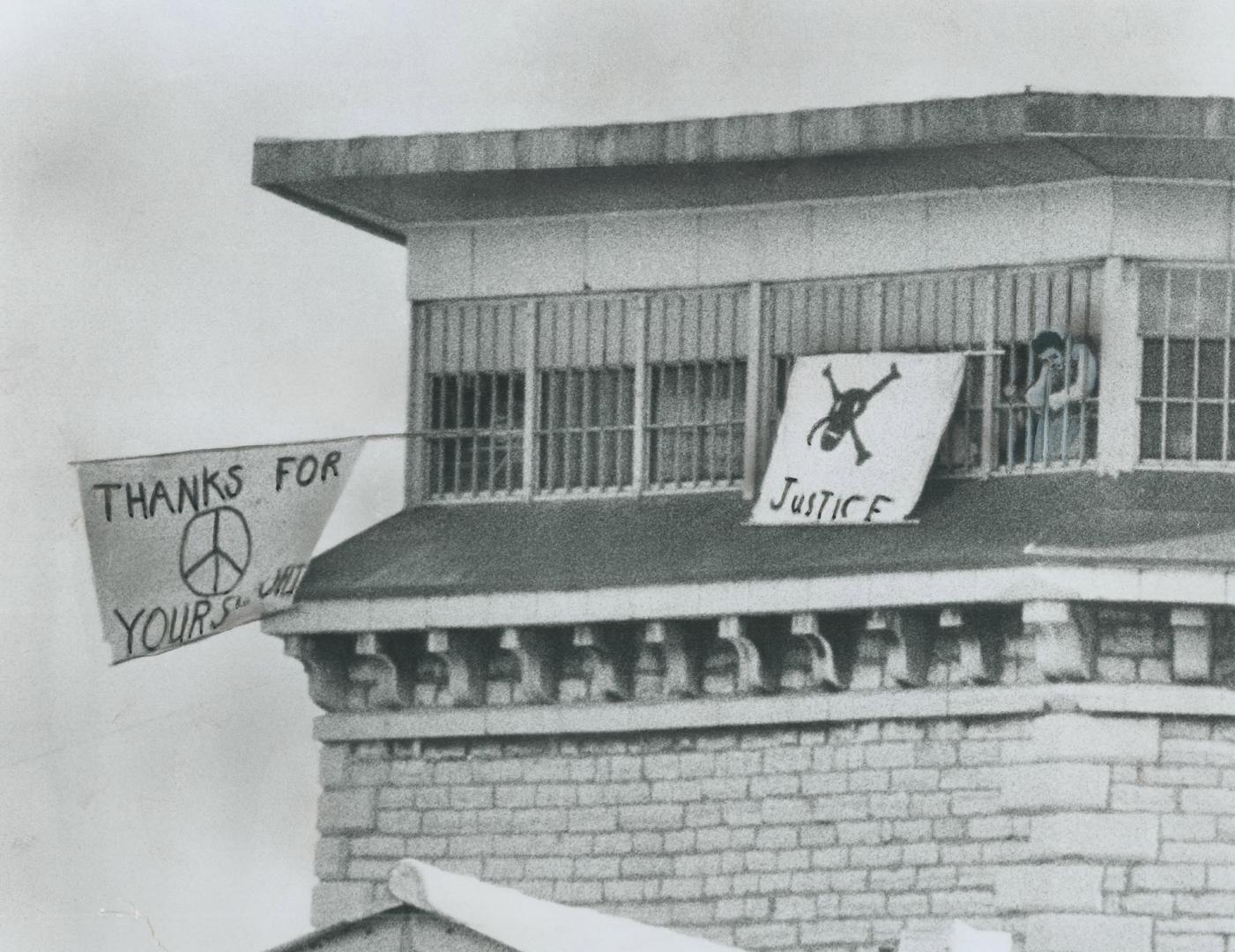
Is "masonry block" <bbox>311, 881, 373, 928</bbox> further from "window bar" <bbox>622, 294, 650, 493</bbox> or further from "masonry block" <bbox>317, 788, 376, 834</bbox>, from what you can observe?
"window bar" <bbox>622, 294, 650, 493</bbox>

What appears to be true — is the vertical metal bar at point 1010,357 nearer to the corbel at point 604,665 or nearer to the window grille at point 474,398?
the corbel at point 604,665

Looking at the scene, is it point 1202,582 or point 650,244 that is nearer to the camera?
point 1202,582

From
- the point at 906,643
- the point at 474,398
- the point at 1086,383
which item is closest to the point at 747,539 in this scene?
the point at 906,643

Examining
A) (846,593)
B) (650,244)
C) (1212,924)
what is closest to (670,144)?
(650,244)

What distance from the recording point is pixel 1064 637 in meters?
35.5

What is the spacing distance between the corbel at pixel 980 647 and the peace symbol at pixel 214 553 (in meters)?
5.80

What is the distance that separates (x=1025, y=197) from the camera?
37312 mm

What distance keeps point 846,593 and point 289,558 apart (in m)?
4.85

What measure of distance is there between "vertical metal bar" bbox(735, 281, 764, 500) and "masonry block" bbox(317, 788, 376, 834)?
4.06 metres

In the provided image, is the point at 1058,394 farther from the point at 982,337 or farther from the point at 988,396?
the point at 982,337

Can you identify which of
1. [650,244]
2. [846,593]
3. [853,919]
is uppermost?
[650,244]

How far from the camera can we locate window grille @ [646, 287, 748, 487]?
125ft

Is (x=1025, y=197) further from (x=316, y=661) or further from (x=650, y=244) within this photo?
(x=316, y=661)

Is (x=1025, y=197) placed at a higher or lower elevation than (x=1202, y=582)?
higher
